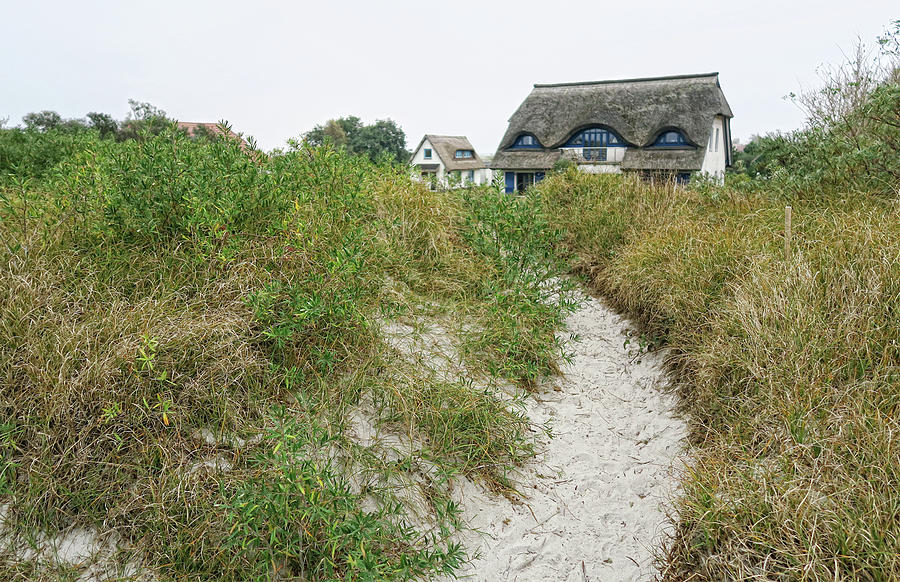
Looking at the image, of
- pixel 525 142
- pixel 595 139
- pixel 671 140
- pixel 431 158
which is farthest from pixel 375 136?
pixel 671 140

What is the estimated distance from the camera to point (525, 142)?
25.0m

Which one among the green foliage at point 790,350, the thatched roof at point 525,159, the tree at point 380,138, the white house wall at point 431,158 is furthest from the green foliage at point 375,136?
the green foliage at point 790,350

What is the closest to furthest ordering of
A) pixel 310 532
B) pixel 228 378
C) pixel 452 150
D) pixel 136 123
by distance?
pixel 310 532 → pixel 228 378 → pixel 136 123 → pixel 452 150

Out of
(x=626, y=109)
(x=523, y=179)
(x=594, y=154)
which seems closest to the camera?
(x=594, y=154)

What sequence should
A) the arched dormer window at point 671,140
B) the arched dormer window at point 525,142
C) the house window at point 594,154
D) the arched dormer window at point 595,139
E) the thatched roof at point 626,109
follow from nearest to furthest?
the thatched roof at point 626,109, the arched dormer window at point 671,140, the house window at point 594,154, the arched dormer window at point 595,139, the arched dormer window at point 525,142

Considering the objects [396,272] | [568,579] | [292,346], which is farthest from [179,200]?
[568,579]

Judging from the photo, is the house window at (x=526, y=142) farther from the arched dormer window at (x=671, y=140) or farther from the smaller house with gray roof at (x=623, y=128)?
the arched dormer window at (x=671, y=140)

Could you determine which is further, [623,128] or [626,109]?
[626,109]

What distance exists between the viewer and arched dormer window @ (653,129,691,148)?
21.8m

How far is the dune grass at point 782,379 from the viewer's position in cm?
268

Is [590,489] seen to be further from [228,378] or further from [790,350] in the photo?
[228,378]

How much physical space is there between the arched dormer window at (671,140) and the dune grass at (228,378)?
18729 mm

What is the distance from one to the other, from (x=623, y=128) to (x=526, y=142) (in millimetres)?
4086

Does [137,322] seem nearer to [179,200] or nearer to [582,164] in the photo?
[179,200]
